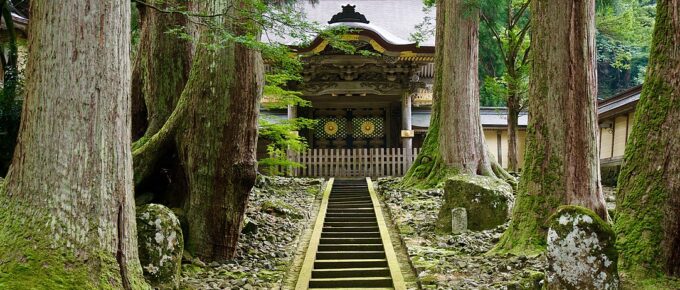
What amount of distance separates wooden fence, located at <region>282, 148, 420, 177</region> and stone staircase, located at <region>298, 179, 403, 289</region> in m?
5.57

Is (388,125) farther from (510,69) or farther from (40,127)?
(40,127)

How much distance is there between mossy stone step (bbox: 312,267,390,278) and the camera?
22.6 feet

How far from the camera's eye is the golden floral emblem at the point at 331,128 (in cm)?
2150

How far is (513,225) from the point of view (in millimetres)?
6590

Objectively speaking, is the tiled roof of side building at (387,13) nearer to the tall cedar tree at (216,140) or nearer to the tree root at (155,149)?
the tall cedar tree at (216,140)

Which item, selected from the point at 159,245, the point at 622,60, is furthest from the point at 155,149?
the point at 622,60

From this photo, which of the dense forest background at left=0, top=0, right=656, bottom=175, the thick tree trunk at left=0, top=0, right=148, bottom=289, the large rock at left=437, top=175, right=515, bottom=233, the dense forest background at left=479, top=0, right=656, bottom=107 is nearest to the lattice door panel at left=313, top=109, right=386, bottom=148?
the dense forest background at left=0, top=0, right=656, bottom=175

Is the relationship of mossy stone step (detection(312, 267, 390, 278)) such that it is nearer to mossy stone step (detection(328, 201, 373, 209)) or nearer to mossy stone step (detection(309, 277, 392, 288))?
mossy stone step (detection(309, 277, 392, 288))

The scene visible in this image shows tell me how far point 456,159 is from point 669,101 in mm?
7131

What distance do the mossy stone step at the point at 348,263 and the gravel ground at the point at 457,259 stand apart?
44cm

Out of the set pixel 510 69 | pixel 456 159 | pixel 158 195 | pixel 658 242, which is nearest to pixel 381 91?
pixel 510 69

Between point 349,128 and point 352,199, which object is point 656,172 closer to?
point 352,199

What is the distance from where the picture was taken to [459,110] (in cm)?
1174

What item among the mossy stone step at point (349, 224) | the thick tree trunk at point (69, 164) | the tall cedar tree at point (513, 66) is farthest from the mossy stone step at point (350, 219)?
the tall cedar tree at point (513, 66)
